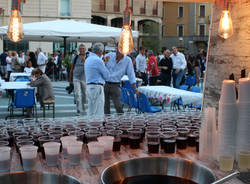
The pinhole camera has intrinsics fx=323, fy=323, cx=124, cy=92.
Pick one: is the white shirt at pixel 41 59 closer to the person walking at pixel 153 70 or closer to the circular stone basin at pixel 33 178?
the person walking at pixel 153 70

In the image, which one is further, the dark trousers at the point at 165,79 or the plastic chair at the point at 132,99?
the dark trousers at the point at 165,79

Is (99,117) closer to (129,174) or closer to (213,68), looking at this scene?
A: (129,174)

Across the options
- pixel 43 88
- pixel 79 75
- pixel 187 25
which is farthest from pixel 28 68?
pixel 187 25

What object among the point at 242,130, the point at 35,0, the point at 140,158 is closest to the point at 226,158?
the point at 242,130

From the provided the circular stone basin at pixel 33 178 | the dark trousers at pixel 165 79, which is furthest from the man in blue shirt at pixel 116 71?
the dark trousers at pixel 165 79

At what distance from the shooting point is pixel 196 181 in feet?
6.73

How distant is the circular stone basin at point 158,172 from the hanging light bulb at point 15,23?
4.35ft

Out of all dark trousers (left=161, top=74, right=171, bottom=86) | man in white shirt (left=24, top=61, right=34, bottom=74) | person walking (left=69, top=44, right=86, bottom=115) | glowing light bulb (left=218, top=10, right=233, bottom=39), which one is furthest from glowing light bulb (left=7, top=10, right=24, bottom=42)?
man in white shirt (left=24, top=61, right=34, bottom=74)

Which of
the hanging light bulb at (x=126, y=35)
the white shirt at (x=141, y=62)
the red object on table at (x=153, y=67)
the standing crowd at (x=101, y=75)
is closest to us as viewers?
the hanging light bulb at (x=126, y=35)

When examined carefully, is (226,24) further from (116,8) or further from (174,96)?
(116,8)

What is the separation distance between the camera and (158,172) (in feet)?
7.21

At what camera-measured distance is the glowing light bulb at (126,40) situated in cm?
261

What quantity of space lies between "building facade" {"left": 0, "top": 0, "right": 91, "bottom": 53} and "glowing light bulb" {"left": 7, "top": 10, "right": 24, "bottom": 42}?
78.2ft

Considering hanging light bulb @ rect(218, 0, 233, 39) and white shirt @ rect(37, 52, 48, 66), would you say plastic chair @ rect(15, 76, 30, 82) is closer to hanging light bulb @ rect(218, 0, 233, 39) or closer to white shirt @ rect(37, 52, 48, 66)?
white shirt @ rect(37, 52, 48, 66)
